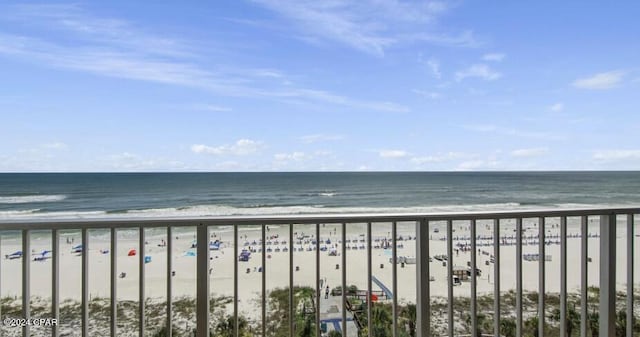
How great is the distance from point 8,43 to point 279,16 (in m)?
4.41

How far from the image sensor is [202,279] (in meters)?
1.39

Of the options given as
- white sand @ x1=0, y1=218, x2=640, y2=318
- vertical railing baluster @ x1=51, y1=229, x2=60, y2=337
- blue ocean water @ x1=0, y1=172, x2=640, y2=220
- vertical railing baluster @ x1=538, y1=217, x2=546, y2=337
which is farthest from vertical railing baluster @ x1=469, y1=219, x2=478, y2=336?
blue ocean water @ x1=0, y1=172, x2=640, y2=220

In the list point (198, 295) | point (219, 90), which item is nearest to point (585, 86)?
point (198, 295)

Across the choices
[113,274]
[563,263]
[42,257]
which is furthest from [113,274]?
[42,257]

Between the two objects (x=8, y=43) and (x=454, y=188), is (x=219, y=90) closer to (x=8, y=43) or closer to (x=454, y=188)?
(x=8, y=43)

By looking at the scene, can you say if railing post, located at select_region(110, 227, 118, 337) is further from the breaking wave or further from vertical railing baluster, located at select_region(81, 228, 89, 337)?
the breaking wave

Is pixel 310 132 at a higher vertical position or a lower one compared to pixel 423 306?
higher

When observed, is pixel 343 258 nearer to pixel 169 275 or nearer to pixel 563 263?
pixel 169 275

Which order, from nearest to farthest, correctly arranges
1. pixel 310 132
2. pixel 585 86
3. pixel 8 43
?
pixel 8 43 → pixel 585 86 → pixel 310 132

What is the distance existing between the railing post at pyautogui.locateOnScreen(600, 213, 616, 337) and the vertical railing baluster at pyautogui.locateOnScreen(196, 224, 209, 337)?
1948 millimetres

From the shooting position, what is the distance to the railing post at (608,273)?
160cm

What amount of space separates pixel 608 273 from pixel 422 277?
999mm

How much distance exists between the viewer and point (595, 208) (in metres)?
1.54

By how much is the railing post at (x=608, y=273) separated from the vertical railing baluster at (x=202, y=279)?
195 cm
